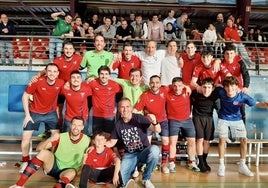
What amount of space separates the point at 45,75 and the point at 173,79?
2.42m

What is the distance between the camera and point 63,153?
5512 mm

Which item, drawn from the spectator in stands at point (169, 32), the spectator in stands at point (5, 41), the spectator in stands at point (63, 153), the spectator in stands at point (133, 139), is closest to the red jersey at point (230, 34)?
the spectator in stands at point (169, 32)

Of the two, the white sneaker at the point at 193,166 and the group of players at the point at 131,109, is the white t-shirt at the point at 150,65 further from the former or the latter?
the white sneaker at the point at 193,166

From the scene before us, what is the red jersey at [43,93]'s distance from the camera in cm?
644

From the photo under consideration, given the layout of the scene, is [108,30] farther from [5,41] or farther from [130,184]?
[130,184]

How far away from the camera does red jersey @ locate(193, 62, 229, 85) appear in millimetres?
7082

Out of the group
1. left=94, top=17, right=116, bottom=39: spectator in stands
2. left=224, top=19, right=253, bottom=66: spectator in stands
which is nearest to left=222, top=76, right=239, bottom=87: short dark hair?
left=224, top=19, right=253, bottom=66: spectator in stands

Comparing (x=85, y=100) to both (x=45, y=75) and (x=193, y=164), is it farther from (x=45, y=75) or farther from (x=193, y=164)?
(x=193, y=164)

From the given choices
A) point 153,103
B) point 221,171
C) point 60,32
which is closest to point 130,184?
point 153,103

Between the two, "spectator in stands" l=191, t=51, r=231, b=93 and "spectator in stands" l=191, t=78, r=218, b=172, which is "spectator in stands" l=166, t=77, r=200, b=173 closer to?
"spectator in stands" l=191, t=78, r=218, b=172

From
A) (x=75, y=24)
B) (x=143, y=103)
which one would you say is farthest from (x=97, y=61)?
(x=75, y=24)

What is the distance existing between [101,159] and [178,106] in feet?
6.49

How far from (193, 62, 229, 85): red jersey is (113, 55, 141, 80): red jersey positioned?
3.91 feet

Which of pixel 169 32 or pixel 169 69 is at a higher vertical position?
pixel 169 32
